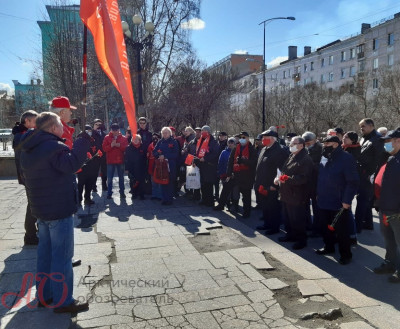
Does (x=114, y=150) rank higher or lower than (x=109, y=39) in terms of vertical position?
lower

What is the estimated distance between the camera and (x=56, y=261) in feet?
10.6

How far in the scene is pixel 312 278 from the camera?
4102mm

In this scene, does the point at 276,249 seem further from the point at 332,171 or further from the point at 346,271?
the point at 332,171

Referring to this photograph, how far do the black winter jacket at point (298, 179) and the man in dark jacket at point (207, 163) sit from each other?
296 cm

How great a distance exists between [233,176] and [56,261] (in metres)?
4.55

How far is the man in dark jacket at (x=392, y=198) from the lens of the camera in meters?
3.83

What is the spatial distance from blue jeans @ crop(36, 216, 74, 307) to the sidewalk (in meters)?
0.18

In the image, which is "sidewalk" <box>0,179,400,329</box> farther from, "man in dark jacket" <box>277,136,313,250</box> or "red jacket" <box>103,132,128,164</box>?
"red jacket" <box>103,132,128,164</box>

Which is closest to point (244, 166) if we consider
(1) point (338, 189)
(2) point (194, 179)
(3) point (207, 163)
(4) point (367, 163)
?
(3) point (207, 163)

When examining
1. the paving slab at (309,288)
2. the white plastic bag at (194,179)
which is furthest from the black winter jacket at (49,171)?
the white plastic bag at (194,179)

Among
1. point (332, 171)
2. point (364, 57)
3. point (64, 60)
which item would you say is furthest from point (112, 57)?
point (364, 57)

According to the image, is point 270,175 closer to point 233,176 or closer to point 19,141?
point 233,176

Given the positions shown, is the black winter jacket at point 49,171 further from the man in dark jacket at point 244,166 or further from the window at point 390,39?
the window at point 390,39

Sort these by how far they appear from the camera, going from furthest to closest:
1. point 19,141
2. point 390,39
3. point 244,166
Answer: point 390,39, point 244,166, point 19,141
